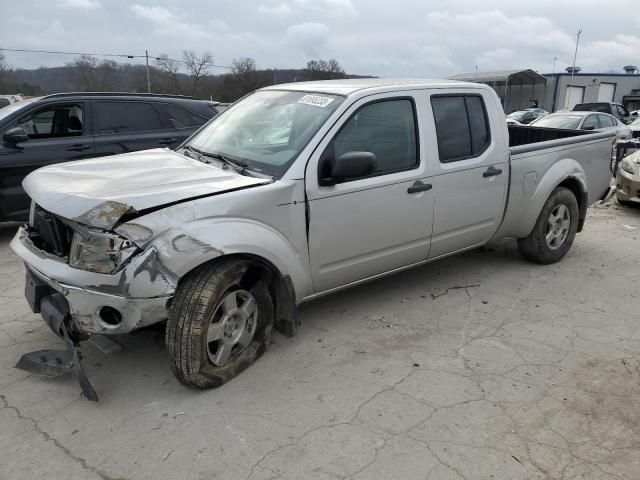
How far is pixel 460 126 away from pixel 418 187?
31.0 inches

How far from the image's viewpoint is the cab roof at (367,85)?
3787mm

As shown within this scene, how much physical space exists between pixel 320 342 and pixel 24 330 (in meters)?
2.22

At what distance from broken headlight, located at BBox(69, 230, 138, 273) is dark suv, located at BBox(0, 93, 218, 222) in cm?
393

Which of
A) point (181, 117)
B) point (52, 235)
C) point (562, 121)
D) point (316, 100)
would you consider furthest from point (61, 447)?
point (562, 121)

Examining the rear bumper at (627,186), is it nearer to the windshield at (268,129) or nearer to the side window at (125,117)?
the windshield at (268,129)

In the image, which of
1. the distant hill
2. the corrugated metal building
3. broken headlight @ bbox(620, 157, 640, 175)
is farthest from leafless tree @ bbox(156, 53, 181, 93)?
broken headlight @ bbox(620, 157, 640, 175)

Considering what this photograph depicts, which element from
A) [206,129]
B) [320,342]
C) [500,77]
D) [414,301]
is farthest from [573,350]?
[500,77]

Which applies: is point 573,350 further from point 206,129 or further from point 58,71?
point 58,71

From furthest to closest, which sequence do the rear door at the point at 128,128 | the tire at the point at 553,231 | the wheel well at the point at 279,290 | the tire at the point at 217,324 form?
the rear door at the point at 128,128 → the tire at the point at 553,231 → the wheel well at the point at 279,290 → the tire at the point at 217,324

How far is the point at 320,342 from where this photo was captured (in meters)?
3.71

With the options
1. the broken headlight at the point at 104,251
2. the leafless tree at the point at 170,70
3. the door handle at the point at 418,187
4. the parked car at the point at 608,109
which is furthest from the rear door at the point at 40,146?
the leafless tree at the point at 170,70

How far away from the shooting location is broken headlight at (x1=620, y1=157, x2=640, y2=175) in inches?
315

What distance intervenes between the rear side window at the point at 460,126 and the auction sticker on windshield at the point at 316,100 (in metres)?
0.95

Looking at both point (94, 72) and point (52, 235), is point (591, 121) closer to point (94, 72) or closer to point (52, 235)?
point (52, 235)
